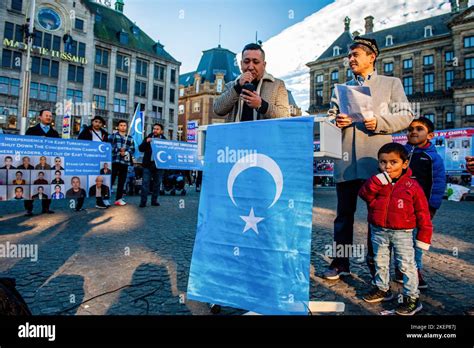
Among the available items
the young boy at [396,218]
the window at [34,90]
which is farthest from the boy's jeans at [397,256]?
the window at [34,90]

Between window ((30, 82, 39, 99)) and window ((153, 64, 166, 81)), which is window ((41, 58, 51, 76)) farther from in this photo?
window ((153, 64, 166, 81))

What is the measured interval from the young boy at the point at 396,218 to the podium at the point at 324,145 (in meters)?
0.47

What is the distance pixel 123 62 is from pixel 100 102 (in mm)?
7370

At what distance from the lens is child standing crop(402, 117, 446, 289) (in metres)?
3.17

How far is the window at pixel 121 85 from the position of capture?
45028mm

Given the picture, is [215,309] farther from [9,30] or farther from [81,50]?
[81,50]

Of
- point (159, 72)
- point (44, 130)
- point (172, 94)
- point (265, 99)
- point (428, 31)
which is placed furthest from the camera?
point (172, 94)

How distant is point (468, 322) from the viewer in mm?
2008

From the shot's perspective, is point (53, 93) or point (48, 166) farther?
point (53, 93)

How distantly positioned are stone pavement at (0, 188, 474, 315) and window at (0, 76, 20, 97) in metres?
37.3

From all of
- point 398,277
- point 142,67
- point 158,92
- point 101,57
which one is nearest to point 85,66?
point 101,57

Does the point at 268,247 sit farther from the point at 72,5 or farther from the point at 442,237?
the point at 72,5

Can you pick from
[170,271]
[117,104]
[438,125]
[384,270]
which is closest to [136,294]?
[170,271]

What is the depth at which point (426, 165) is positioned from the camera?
3.21 metres
